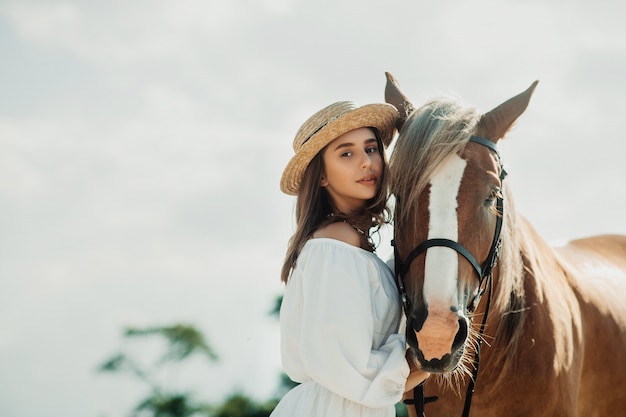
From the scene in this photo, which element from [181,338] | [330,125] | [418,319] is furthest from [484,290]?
[181,338]

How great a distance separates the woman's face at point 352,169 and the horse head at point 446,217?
13 centimetres

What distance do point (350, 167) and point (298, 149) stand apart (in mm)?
309

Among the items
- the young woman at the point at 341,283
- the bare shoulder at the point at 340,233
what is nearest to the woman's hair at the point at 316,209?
the young woman at the point at 341,283

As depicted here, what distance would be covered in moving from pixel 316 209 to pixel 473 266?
811 millimetres

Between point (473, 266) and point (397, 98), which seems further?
point (397, 98)

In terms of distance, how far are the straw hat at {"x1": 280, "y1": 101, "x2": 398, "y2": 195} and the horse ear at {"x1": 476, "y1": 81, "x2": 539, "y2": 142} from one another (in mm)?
459

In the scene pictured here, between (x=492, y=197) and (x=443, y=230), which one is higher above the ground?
(x=492, y=197)

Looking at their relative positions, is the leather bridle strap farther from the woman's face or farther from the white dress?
the woman's face

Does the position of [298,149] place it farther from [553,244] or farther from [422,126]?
[553,244]

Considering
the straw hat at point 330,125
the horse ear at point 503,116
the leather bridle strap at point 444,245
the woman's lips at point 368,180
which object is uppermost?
the straw hat at point 330,125

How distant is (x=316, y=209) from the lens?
10.4ft

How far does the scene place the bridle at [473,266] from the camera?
2719 millimetres

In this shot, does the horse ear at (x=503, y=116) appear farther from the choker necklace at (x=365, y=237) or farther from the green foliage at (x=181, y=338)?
the green foliage at (x=181, y=338)

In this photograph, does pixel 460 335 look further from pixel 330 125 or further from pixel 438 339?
pixel 330 125
